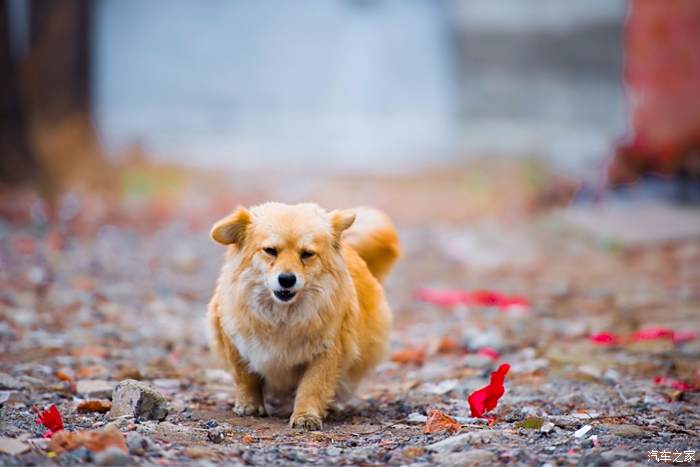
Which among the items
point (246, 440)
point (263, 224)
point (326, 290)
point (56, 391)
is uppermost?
point (263, 224)

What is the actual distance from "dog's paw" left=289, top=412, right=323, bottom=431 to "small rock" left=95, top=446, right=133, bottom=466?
109 centimetres

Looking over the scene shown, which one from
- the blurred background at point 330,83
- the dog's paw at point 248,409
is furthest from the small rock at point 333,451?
the blurred background at point 330,83

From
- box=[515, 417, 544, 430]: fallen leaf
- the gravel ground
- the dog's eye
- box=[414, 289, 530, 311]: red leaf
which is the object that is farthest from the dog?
box=[414, 289, 530, 311]: red leaf

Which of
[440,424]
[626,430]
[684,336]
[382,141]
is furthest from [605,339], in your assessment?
[382,141]

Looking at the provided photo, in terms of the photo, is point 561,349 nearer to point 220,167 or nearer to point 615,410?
point 615,410

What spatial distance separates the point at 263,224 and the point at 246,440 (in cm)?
101

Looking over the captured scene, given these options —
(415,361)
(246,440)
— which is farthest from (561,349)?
(246,440)

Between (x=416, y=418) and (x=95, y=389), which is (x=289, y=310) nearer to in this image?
(x=416, y=418)

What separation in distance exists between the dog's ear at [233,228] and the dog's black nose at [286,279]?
0.39 metres

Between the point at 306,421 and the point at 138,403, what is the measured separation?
2.50 ft

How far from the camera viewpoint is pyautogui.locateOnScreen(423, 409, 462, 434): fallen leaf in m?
4.02

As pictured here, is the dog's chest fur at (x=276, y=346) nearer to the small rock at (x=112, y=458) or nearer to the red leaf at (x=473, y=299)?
the small rock at (x=112, y=458)

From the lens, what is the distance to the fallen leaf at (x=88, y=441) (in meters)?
3.27

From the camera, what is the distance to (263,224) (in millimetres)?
4223
